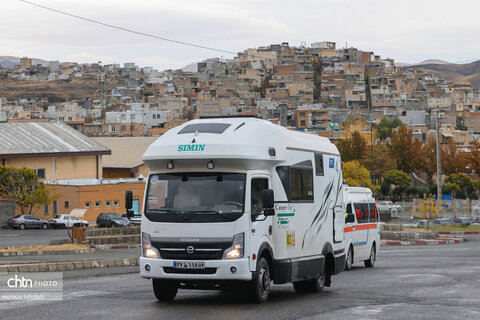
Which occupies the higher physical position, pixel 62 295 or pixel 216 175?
pixel 216 175

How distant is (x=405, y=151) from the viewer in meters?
104

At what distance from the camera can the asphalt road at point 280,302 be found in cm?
1294

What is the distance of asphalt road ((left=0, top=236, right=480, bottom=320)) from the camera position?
509 inches

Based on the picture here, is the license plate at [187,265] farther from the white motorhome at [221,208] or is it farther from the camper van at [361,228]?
the camper van at [361,228]

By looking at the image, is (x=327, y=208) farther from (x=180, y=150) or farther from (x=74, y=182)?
(x=74, y=182)

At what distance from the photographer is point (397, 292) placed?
53.7 feet

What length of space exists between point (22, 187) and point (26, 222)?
4039 millimetres

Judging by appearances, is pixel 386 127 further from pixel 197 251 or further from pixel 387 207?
pixel 197 251

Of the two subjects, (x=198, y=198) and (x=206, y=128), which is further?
(x=206, y=128)

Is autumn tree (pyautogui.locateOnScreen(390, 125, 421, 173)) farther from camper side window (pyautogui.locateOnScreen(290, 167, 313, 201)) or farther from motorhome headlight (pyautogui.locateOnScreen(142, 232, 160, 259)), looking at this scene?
motorhome headlight (pyautogui.locateOnScreen(142, 232, 160, 259))

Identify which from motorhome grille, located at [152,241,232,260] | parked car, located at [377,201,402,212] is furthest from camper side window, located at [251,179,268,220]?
parked car, located at [377,201,402,212]

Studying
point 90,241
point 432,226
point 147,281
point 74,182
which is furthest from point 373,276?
point 74,182

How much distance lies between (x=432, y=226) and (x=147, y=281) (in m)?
46.7

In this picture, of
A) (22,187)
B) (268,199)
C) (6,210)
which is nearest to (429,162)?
(22,187)
